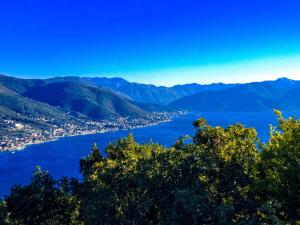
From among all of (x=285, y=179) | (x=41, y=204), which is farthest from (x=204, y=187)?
(x=41, y=204)

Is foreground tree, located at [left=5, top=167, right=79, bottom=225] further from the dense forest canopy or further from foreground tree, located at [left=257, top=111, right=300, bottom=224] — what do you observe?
foreground tree, located at [left=257, top=111, right=300, bottom=224]

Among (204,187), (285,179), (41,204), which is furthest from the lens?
(41,204)

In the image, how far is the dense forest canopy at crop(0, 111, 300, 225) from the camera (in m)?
17.5

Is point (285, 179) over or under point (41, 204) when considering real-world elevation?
over

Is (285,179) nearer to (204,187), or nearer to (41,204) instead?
(204,187)

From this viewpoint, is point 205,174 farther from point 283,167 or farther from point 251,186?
point 283,167

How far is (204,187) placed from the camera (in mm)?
19734

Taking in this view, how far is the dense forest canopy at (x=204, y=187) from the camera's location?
1748cm

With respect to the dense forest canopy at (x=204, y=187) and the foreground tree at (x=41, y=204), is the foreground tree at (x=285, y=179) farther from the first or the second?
the foreground tree at (x=41, y=204)

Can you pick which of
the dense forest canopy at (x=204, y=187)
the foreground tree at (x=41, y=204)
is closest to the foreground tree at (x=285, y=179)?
the dense forest canopy at (x=204, y=187)

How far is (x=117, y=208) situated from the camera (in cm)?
2284

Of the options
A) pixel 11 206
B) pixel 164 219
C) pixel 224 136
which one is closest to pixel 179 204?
pixel 164 219

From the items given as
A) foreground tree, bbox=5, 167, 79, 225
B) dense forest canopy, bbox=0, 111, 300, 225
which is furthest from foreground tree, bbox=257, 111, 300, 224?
foreground tree, bbox=5, 167, 79, 225

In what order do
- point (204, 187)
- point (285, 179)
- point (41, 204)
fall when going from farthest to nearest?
point (41, 204), point (204, 187), point (285, 179)
